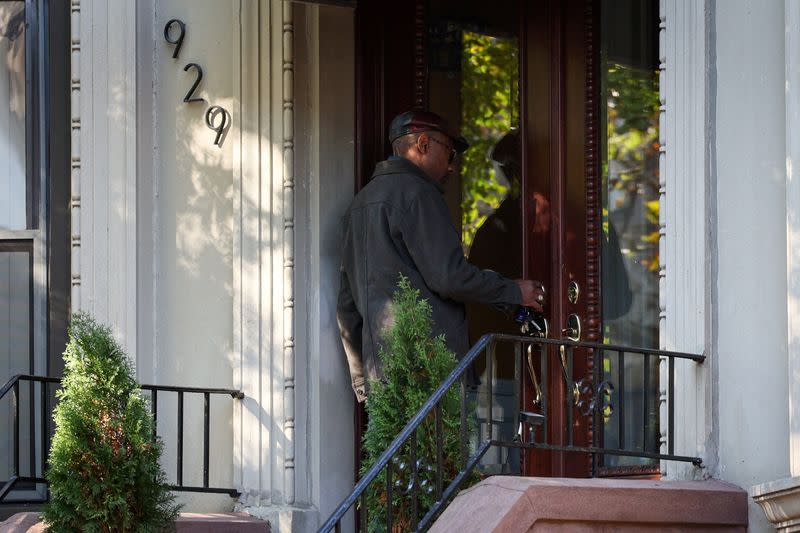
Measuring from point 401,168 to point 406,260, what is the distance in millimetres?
435

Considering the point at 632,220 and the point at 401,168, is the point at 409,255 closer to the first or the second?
the point at 401,168

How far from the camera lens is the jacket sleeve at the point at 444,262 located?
7.81 m

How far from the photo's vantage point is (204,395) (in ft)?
27.5

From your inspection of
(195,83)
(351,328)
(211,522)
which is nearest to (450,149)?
(351,328)

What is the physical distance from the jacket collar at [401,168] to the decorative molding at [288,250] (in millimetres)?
476

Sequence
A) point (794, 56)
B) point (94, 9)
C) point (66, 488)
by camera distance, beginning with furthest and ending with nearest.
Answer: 1. point (94, 9)
2. point (66, 488)
3. point (794, 56)

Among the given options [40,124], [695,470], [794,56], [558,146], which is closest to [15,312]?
[40,124]

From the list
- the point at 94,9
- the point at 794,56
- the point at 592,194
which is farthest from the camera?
the point at 94,9

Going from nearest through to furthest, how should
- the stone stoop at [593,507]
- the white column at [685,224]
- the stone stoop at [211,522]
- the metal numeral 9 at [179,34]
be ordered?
the stone stoop at [593,507], the white column at [685,224], the stone stoop at [211,522], the metal numeral 9 at [179,34]

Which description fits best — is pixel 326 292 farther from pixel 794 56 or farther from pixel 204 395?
pixel 794 56

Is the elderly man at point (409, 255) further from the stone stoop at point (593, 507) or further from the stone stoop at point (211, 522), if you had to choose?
the stone stoop at point (593, 507)

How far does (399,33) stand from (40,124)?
1.85 m

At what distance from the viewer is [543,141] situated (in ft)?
27.1

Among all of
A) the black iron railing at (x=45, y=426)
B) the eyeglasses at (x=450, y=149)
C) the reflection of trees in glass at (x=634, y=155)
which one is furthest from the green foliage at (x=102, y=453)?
the reflection of trees in glass at (x=634, y=155)
